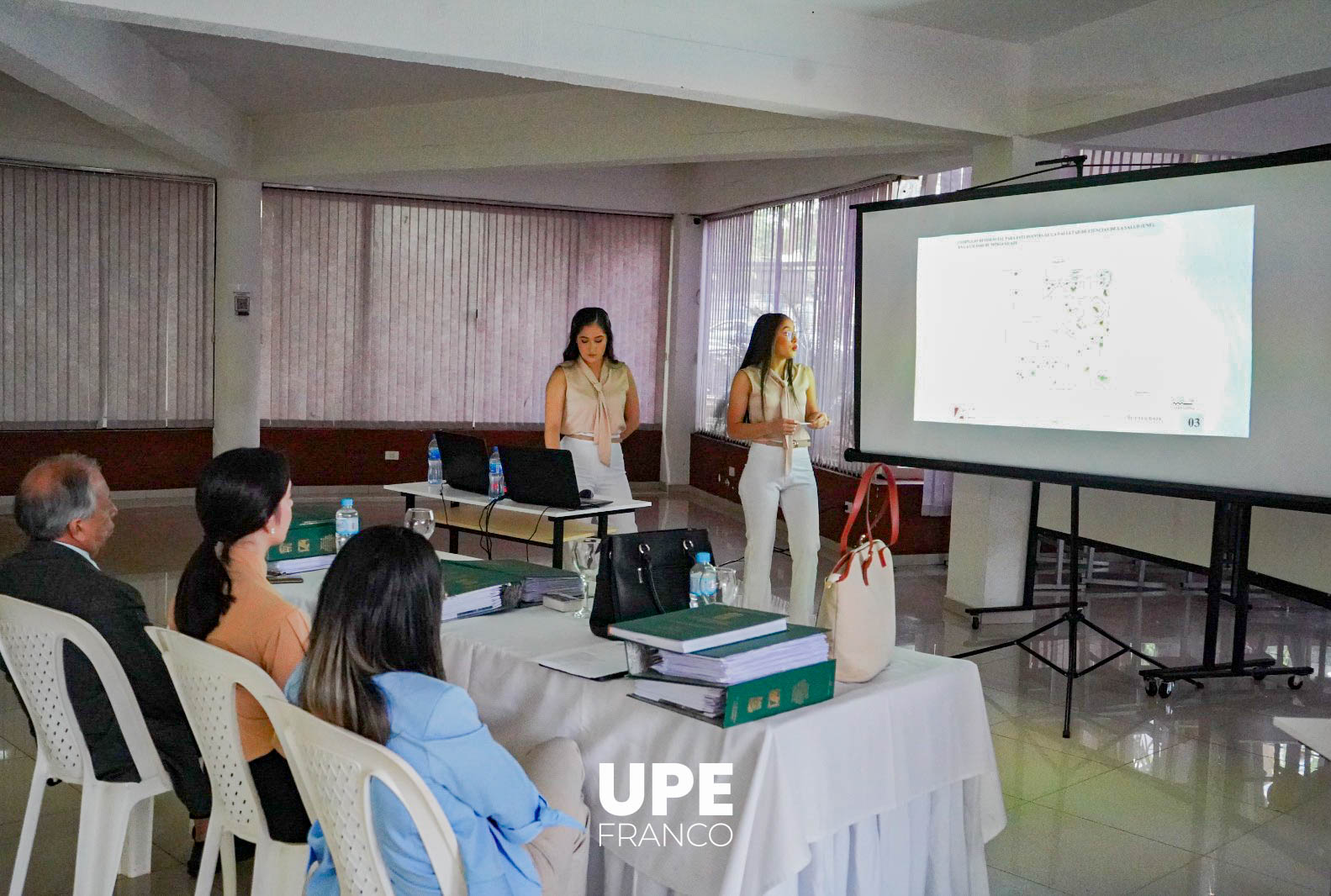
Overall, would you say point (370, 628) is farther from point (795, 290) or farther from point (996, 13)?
point (795, 290)

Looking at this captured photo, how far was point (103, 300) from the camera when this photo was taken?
9609 millimetres

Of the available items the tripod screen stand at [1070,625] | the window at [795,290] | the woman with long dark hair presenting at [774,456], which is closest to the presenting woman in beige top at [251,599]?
the woman with long dark hair presenting at [774,456]

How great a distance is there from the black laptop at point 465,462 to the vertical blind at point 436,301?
16.1 ft

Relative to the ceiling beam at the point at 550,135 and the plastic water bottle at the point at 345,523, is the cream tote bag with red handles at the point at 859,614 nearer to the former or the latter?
the plastic water bottle at the point at 345,523

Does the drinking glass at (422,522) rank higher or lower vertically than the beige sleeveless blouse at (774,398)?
lower

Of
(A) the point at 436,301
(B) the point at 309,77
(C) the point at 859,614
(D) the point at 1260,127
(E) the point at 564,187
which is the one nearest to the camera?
(C) the point at 859,614

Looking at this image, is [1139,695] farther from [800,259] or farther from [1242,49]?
[800,259]

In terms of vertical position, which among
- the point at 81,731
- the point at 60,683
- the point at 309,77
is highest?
the point at 309,77

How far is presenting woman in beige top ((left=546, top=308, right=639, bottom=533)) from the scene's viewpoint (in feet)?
18.6

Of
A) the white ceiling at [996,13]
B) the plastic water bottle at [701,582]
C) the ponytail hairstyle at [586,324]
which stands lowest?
the plastic water bottle at [701,582]

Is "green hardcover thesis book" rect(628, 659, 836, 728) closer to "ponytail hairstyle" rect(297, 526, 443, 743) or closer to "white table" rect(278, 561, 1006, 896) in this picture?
"white table" rect(278, 561, 1006, 896)

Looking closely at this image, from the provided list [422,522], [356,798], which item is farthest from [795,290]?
[356,798]

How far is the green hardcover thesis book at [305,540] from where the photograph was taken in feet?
11.4

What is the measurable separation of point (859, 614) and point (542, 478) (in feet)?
9.82
